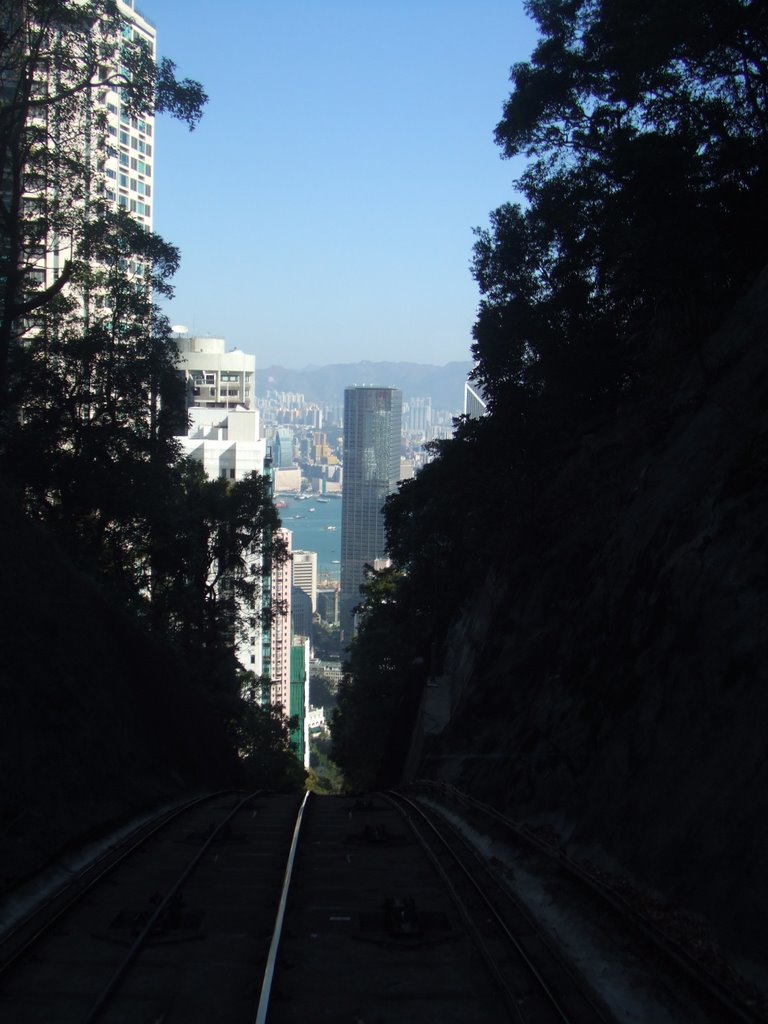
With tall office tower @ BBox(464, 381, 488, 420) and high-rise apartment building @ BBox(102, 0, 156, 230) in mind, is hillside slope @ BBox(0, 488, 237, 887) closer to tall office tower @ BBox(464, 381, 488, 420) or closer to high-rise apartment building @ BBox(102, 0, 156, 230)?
tall office tower @ BBox(464, 381, 488, 420)

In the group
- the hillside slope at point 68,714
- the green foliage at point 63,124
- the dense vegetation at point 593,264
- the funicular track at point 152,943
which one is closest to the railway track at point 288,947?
the funicular track at point 152,943

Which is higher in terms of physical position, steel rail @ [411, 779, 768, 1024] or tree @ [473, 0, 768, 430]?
tree @ [473, 0, 768, 430]

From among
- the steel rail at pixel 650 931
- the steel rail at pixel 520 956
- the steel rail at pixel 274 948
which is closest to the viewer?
the steel rail at pixel 650 931

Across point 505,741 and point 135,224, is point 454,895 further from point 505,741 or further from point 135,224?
point 135,224

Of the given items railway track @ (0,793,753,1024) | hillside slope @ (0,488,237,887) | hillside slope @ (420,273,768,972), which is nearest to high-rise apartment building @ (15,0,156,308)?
→ hillside slope @ (0,488,237,887)

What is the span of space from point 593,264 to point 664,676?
74.7 ft

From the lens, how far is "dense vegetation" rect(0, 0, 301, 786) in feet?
81.4

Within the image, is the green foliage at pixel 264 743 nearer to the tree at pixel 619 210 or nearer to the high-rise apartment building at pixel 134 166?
the tree at pixel 619 210

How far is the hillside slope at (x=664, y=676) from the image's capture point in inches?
352

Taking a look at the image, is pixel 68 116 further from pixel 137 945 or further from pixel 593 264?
pixel 137 945

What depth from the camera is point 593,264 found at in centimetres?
3186

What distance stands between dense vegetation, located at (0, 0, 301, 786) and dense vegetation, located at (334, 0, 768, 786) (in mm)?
9523

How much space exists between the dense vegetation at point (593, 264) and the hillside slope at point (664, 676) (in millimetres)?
1552

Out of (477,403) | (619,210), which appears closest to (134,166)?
(477,403)
